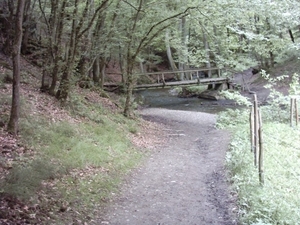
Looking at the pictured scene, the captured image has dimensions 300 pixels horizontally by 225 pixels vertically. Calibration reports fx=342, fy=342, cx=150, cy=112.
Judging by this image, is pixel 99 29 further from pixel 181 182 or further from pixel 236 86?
pixel 236 86

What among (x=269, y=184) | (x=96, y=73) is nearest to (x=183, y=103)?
(x=96, y=73)

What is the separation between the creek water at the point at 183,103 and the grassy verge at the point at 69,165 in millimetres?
11714

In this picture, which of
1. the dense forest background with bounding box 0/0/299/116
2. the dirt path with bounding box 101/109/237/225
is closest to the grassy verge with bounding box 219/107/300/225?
the dirt path with bounding box 101/109/237/225

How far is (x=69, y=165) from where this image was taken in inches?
299

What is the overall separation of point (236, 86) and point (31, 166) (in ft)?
74.6

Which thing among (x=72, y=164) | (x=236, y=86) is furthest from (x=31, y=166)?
(x=236, y=86)

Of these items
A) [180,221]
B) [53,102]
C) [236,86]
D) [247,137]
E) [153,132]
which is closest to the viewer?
[180,221]

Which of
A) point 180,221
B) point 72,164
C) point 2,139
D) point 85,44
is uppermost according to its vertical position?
point 85,44

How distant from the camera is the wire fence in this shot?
662 cm

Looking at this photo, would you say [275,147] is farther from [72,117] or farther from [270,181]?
[72,117]

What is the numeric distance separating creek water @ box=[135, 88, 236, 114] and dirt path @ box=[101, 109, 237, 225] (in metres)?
10.6

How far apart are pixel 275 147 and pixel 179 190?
3.91 metres

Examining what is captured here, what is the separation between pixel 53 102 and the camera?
12.0m

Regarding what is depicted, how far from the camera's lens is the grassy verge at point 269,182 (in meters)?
5.25
